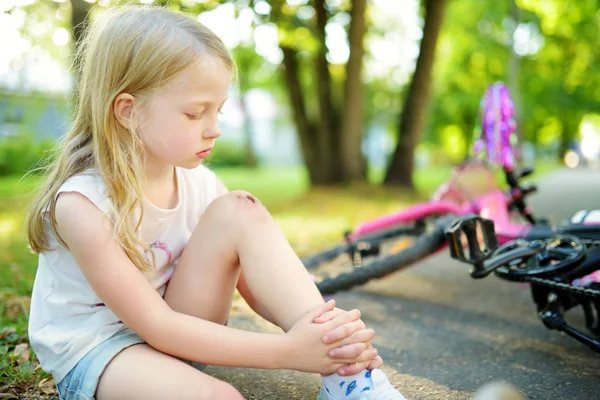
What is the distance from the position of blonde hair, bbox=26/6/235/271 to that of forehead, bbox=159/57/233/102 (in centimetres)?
2

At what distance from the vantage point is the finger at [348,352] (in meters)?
1.39

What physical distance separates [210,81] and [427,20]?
356 inches

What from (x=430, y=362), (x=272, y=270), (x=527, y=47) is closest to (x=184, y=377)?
(x=272, y=270)

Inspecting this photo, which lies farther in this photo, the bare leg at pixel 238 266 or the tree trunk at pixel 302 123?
the tree trunk at pixel 302 123

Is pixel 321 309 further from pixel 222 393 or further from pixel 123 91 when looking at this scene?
pixel 123 91

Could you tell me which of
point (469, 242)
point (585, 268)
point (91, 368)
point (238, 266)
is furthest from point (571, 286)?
point (91, 368)

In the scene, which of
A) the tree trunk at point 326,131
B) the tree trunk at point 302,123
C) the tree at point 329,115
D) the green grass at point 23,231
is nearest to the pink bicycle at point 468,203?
the green grass at point 23,231

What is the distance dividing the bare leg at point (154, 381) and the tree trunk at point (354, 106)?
8.77 m

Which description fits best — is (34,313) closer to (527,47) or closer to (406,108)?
(406,108)

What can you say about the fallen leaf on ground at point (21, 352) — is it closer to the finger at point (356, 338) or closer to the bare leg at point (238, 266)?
the bare leg at point (238, 266)

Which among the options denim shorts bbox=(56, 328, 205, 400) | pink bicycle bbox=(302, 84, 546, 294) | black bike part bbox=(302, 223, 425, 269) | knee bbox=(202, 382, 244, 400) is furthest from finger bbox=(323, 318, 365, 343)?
black bike part bbox=(302, 223, 425, 269)

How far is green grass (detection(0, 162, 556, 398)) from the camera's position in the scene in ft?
6.66

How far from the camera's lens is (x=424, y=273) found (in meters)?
3.84

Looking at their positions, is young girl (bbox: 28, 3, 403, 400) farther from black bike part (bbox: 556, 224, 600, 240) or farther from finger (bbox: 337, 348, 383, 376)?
black bike part (bbox: 556, 224, 600, 240)
